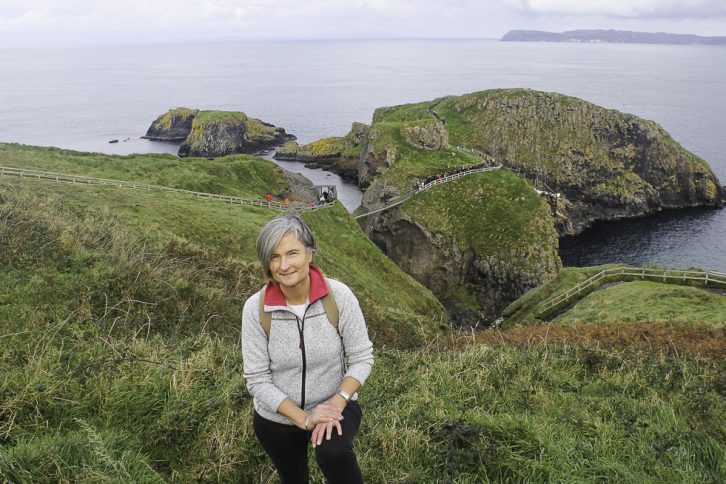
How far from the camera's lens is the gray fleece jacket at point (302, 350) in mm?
4000

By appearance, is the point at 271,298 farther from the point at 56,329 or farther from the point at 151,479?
the point at 56,329

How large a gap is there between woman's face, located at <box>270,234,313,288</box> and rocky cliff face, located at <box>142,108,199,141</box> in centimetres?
12776

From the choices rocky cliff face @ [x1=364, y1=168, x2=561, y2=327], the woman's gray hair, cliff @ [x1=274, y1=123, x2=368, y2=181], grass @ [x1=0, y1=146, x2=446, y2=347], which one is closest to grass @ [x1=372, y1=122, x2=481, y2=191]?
rocky cliff face @ [x1=364, y1=168, x2=561, y2=327]

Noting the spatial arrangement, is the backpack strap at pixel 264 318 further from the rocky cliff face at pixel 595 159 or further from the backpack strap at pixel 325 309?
the rocky cliff face at pixel 595 159

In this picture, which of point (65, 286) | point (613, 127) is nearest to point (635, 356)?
point (65, 286)

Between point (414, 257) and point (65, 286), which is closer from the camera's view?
point (65, 286)

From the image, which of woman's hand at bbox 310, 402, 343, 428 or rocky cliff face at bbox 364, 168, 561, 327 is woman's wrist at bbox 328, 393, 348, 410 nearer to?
woman's hand at bbox 310, 402, 343, 428

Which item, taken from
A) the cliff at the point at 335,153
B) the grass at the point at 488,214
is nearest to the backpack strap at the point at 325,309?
the grass at the point at 488,214

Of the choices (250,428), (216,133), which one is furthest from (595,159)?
(250,428)

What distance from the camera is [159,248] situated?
16703mm

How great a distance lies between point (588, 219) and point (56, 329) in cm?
7805

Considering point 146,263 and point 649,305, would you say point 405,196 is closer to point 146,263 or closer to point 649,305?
point 649,305

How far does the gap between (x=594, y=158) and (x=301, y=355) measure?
8570cm

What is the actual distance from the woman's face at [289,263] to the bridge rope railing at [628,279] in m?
27.5
